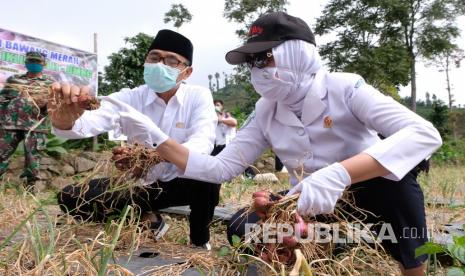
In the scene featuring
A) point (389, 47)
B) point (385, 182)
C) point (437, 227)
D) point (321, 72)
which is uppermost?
point (389, 47)

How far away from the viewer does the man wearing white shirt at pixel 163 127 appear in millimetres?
1956

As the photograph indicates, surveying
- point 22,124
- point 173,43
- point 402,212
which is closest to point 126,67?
point 22,124

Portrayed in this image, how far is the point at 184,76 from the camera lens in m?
2.33

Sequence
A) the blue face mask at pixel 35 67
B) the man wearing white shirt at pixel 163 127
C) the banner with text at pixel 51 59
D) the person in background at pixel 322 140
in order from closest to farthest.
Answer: the person in background at pixel 322 140
the man wearing white shirt at pixel 163 127
the blue face mask at pixel 35 67
the banner with text at pixel 51 59

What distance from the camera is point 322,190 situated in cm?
116

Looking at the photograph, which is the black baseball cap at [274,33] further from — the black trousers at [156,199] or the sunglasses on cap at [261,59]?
the black trousers at [156,199]

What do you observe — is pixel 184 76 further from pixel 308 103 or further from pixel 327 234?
pixel 327 234

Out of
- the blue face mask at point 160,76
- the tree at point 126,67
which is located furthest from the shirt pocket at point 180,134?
the tree at point 126,67

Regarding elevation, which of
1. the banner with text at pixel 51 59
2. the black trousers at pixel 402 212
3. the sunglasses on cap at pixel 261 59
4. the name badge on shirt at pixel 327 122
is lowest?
the black trousers at pixel 402 212

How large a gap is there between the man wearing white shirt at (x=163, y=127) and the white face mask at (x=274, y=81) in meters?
0.48

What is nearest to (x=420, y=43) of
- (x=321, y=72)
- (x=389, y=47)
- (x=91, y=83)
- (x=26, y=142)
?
(x=389, y=47)

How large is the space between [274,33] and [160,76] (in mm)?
833

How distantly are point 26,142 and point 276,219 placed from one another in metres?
3.83

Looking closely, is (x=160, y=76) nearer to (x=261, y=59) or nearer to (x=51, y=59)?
(x=261, y=59)
